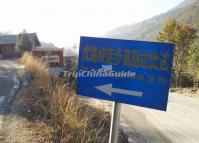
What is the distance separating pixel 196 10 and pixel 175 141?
160 meters

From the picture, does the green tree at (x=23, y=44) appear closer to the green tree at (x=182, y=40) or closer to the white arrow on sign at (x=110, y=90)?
the green tree at (x=182, y=40)

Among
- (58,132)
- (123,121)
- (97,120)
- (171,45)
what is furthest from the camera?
(123,121)

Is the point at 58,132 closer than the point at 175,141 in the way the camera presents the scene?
Yes

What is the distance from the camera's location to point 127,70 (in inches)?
133

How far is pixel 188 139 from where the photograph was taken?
10.3 m

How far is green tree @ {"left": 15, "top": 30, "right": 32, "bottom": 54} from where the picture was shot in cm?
4922

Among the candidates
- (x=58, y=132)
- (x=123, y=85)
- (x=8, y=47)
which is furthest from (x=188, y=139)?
(x=8, y=47)

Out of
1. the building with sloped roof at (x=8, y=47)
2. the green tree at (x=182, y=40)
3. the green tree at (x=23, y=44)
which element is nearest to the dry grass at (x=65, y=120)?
the green tree at (x=182, y=40)

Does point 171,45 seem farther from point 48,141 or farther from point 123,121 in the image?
point 123,121

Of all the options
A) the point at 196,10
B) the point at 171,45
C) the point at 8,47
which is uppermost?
the point at 196,10

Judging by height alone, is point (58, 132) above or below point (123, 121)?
A: above

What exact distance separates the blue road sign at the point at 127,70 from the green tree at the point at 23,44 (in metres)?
47.0

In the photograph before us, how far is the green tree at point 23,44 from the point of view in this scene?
161 feet

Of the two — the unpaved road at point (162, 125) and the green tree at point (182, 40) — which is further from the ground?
the green tree at point (182, 40)
